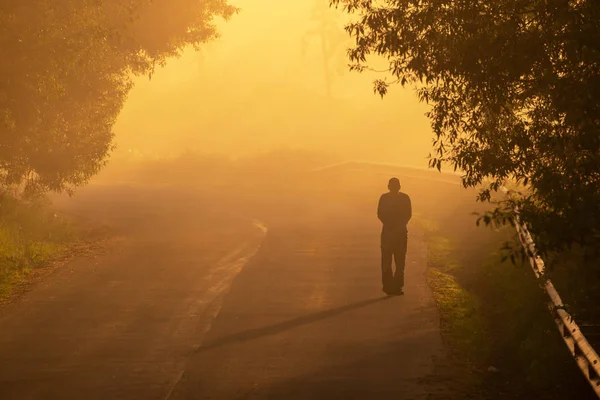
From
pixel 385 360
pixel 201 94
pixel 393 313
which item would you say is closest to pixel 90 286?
pixel 393 313

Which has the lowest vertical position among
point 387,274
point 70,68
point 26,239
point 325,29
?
point 387,274

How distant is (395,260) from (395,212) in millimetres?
812

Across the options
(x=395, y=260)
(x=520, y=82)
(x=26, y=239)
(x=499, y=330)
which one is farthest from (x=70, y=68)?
(x=520, y=82)

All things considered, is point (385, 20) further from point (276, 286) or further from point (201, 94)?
point (201, 94)

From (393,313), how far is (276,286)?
3139 millimetres

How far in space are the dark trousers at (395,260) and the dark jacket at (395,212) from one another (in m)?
0.12

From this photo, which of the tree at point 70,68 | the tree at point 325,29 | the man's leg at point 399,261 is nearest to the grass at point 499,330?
the man's leg at point 399,261

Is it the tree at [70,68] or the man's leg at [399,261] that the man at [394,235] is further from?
the tree at [70,68]

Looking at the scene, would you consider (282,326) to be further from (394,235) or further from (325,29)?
(325,29)

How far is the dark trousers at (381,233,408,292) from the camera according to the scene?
15.2 meters

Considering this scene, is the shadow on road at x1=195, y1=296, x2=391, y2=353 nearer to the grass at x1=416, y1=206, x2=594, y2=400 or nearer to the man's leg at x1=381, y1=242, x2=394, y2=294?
the man's leg at x1=381, y1=242, x2=394, y2=294

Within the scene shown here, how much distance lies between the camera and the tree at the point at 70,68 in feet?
67.5

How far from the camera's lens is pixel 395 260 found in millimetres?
15258

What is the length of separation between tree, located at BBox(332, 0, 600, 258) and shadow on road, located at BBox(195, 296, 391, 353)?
369 centimetres
